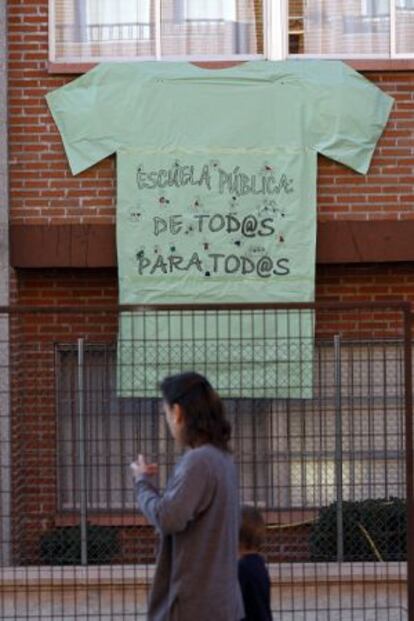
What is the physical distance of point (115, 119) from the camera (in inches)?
476

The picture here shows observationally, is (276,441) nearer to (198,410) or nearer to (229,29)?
(198,410)

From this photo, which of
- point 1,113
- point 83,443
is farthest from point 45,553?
point 1,113

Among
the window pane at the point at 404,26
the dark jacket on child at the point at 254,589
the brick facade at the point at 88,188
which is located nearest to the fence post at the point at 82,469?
the dark jacket on child at the point at 254,589

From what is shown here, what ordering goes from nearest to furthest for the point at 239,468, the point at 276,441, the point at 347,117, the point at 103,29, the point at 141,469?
A: the point at 141,469, the point at 239,468, the point at 276,441, the point at 347,117, the point at 103,29

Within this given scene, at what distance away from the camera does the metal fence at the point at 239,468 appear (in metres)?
8.62

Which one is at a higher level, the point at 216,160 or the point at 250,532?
the point at 216,160

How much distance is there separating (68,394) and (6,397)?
39 centimetres

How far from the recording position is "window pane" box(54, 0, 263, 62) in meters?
12.5

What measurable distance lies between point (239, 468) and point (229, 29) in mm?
5055

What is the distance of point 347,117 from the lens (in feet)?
39.9

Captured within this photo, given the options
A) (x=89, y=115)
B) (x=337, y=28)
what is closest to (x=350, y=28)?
(x=337, y=28)

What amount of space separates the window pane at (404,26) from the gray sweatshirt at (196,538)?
745 centimetres

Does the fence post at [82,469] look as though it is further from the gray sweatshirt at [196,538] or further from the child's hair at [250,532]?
the gray sweatshirt at [196,538]

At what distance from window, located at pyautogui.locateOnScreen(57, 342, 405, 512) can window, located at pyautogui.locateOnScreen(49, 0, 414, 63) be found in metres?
3.91
